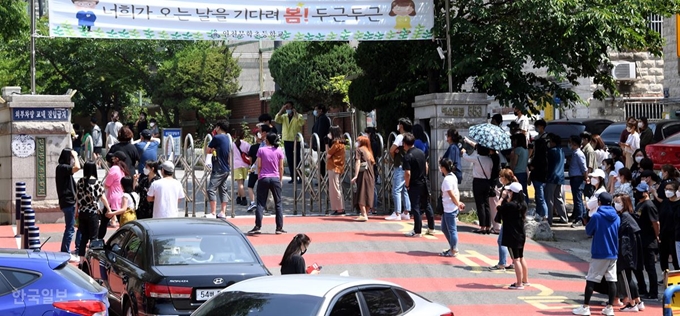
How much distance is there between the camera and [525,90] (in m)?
22.1

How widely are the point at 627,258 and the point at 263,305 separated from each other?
726cm

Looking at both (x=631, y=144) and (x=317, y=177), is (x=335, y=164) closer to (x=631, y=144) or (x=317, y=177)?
(x=317, y=177)

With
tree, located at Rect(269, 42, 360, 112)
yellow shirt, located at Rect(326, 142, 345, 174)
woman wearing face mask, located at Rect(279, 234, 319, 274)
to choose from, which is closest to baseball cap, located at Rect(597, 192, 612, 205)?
woman wearing face mask, located at Rect(279, 234, 319, 274)

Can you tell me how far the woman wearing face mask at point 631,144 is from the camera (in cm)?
2136

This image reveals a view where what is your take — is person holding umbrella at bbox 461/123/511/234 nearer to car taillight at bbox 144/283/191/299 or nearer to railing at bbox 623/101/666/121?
car taillight at bbox 144/283/191/299

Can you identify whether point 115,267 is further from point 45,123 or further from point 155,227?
point 45,123

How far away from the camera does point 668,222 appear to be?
15000 millimetres

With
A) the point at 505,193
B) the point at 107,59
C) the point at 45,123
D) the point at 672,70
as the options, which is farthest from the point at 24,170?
the point at 107,59

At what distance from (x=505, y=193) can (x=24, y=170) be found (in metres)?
9.73

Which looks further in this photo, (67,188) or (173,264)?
(67,188)

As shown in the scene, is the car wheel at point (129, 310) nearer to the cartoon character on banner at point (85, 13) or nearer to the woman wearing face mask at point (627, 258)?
the woman wearing face mask at point (627, 258)

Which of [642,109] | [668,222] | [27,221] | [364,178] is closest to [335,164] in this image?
[364,178]

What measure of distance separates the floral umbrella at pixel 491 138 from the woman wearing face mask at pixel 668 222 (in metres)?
3.88

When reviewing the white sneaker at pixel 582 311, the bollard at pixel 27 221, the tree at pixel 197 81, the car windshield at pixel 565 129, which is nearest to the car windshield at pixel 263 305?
the white sneaker at pixel 582 311
